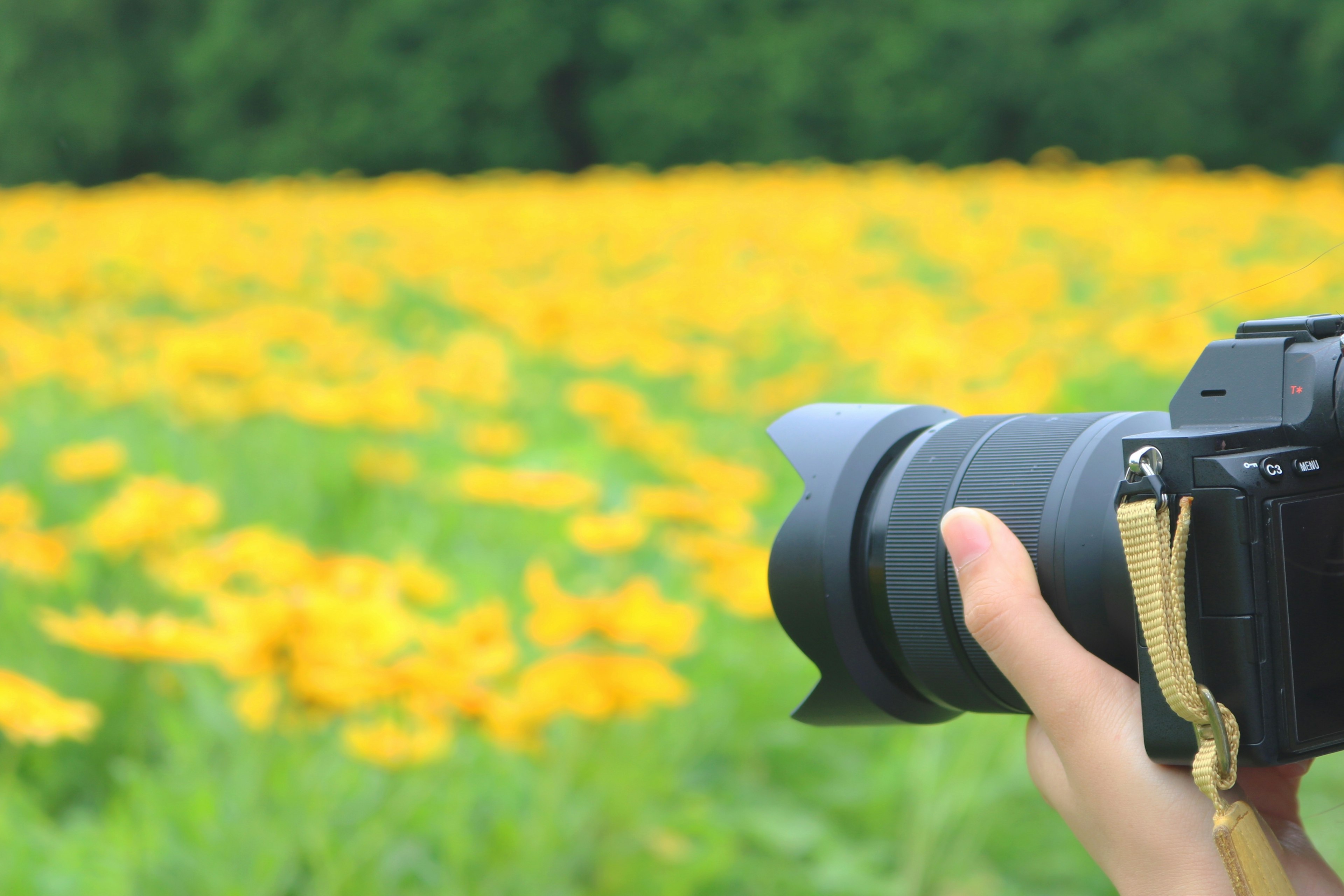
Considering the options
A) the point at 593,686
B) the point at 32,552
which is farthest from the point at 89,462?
the point at 593,686

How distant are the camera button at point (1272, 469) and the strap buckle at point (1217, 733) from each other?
86mm

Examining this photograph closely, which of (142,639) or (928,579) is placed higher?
(928,579)

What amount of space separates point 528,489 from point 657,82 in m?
9.73

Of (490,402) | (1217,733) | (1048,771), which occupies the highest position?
(1217,733)

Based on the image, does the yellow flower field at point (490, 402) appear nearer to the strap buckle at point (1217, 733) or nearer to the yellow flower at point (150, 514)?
the yellow flower at point (150, 514)

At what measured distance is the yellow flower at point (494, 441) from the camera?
164cm

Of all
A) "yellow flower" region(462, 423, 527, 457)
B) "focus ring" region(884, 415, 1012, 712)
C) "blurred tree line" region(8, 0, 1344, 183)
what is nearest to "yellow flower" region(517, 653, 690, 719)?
"focus ring" region(884, 415, 1012, 712)

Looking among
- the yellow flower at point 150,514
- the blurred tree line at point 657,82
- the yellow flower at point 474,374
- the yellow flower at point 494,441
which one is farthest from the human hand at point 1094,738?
the blurred tree line at point 657,82

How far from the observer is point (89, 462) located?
148 cm

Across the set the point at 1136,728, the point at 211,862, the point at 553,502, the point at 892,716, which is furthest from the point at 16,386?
the point at 1136,728

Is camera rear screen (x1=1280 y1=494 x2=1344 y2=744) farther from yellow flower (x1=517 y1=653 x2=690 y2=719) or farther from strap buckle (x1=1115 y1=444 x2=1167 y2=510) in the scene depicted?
yellow flower (x1=517 y1=653 x2=690 y2=719)

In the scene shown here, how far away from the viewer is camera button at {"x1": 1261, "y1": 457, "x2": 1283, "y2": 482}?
508mm

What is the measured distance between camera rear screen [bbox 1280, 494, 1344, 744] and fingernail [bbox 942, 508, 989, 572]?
4.9 inches

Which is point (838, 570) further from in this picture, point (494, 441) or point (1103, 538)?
point (494, 441)
